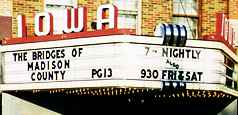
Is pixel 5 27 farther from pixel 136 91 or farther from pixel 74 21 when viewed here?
pixel 136 91

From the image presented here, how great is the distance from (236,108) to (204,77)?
354cm

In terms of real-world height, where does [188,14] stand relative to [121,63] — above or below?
above

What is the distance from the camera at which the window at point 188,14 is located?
2005 cm

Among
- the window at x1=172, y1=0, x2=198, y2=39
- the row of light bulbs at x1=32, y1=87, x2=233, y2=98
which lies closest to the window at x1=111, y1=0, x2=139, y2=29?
the window at x1=172, y1=0, x2=198, y2=39

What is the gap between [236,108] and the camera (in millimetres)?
18172

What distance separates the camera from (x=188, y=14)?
20.2 meters

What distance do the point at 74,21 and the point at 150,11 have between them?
4.95 meters

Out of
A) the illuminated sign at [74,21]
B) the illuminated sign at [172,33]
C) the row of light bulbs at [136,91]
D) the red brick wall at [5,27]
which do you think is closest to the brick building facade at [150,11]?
the red brick wall at [5,27]

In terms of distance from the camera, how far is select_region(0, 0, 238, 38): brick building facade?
57.0 feet

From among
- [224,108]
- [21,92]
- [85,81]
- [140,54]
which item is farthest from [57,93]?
[224,108]

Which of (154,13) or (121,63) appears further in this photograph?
(154,13)

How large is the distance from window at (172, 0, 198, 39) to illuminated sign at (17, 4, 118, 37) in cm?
560

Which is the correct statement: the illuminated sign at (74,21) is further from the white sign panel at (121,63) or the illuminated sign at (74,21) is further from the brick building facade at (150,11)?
the brick building facade at (150,11)

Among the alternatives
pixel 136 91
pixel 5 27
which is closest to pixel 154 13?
pixel 5 27
